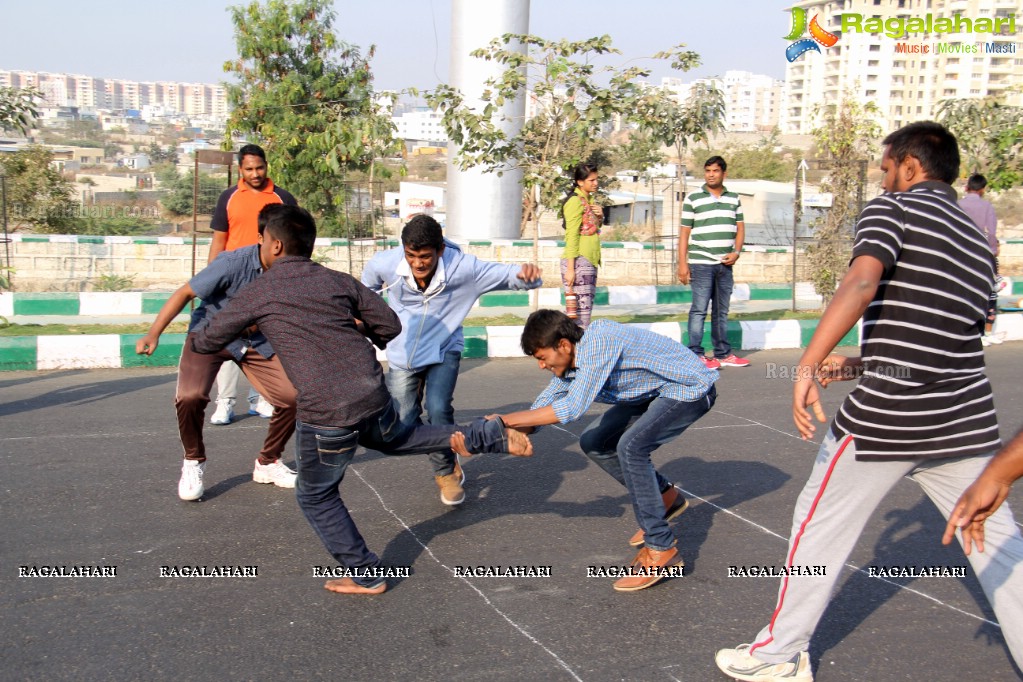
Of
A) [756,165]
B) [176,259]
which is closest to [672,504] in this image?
[176,259]

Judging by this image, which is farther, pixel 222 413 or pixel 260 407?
pixel 260 407

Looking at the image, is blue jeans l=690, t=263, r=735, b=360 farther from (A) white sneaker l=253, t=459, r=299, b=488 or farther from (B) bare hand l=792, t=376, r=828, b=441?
(B) bare hand l=792, t=376, r=828, b=441

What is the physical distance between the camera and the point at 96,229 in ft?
79.5

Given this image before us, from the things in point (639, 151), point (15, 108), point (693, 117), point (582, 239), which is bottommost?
point (582, 239)

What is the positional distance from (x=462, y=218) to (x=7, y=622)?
18321mm

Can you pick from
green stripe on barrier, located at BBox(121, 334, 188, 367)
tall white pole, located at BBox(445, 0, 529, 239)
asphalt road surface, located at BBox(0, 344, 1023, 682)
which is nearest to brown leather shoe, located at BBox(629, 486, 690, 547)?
asphalt road surface, located at BBox(0, 344, 1023, 682)

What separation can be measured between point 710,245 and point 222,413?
4.68m

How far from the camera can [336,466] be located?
3.92 m

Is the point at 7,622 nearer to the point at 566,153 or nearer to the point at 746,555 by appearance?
the point at 746,555

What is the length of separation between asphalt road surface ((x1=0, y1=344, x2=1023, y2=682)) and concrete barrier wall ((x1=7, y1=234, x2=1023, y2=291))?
9.16 metres

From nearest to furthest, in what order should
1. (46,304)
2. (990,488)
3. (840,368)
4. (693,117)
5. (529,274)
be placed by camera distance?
(990,488) < (840,368) < (529,274) < (46,304) < (693,117)

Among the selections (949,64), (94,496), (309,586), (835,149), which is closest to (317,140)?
(835,149)

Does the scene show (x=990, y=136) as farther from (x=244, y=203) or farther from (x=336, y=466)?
(x=336, y=466)

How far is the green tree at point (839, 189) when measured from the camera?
1230 cm
